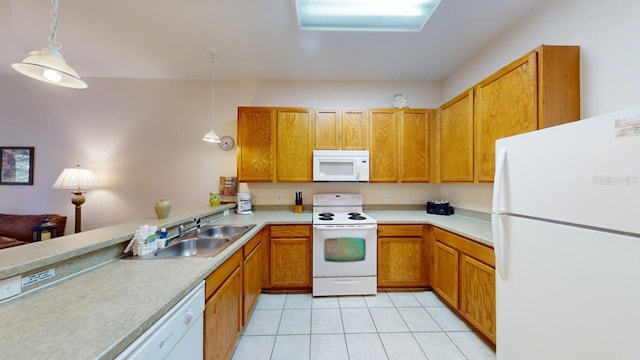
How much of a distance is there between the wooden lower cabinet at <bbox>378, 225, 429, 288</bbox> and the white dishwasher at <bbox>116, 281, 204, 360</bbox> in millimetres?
2025

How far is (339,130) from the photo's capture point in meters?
2.98

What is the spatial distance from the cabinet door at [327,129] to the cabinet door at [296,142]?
0.11 metres

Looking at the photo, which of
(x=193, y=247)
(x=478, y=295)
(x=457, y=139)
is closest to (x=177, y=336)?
(x=193, y=247)

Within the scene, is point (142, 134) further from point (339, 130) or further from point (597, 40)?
point (597, 40)

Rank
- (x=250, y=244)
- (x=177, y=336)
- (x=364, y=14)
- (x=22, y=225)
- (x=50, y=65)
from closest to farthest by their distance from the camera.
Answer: (x=177, y=336), (x=50, y=65), (x=364, y=14), (x=250, y=244), (x=22, y=225)

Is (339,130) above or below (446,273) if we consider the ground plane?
above

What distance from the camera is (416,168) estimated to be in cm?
304

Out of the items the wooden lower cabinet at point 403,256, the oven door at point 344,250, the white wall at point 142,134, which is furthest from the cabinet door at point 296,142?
the wooden lower cabinet at point 403,256

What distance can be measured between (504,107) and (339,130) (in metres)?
1.71

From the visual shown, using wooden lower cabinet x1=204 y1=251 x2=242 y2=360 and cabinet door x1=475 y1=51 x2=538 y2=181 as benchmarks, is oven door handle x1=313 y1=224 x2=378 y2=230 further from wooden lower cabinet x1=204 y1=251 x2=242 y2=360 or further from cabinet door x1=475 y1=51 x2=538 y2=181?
cabinet door x1=475 y1=51 x2=538 y2=181

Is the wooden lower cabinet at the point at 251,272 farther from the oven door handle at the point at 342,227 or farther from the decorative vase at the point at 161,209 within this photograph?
the decorative vase at the point at 161,209

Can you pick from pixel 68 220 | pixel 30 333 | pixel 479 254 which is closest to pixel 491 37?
pixel 479 254

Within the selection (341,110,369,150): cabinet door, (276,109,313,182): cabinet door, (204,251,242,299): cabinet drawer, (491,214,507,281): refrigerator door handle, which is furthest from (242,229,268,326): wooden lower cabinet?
(491,214,507,281): refrigerator door handle

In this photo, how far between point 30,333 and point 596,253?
2.01m
